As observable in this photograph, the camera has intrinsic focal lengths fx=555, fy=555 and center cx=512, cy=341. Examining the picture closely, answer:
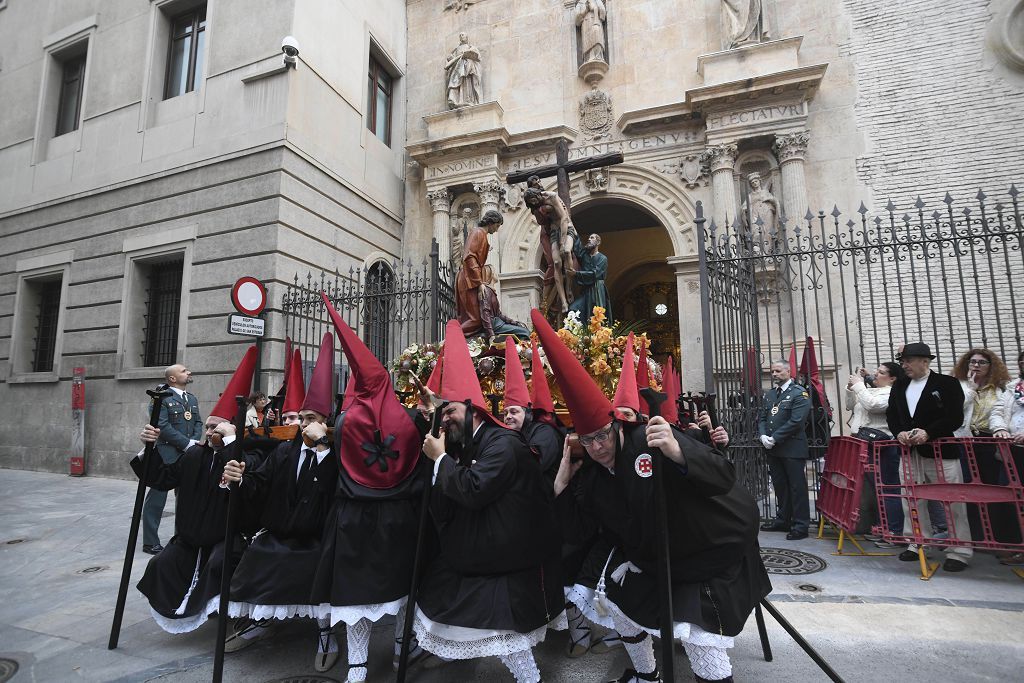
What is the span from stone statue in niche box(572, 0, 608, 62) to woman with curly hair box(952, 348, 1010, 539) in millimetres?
10771

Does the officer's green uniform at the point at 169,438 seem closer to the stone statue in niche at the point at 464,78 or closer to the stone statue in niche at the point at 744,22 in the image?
the stone statue in niche at the point at 464,78

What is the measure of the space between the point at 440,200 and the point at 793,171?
26.7 ft

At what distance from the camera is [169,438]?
6.03 m

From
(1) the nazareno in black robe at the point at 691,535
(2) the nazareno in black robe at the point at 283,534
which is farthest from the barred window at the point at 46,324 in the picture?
(1) the nazareno in black robe at the point at 691,535

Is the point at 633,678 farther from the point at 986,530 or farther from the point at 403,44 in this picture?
the point at 403,44

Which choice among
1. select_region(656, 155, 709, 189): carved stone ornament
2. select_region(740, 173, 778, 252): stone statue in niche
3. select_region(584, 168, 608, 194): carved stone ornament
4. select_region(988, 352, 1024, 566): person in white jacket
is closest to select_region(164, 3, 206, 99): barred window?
select_region(584, 168, 608, 194): carved stone ornament

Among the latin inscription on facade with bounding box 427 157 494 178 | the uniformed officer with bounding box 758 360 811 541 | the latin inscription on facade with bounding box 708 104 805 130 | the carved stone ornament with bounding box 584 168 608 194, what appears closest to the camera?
the uniformed officer with bounding box 758 360 811 541

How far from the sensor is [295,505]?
148 inches

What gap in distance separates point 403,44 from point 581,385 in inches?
631

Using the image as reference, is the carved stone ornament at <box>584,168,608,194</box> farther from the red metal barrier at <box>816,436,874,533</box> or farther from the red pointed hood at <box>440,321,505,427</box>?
the red pointed hood at <box>440,321,505,427</box>

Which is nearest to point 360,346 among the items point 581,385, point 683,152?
point 581,385

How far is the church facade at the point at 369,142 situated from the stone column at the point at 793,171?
0.05 m

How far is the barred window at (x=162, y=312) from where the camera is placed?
11.8 m

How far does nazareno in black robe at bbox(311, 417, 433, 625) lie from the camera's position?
3.30 m
